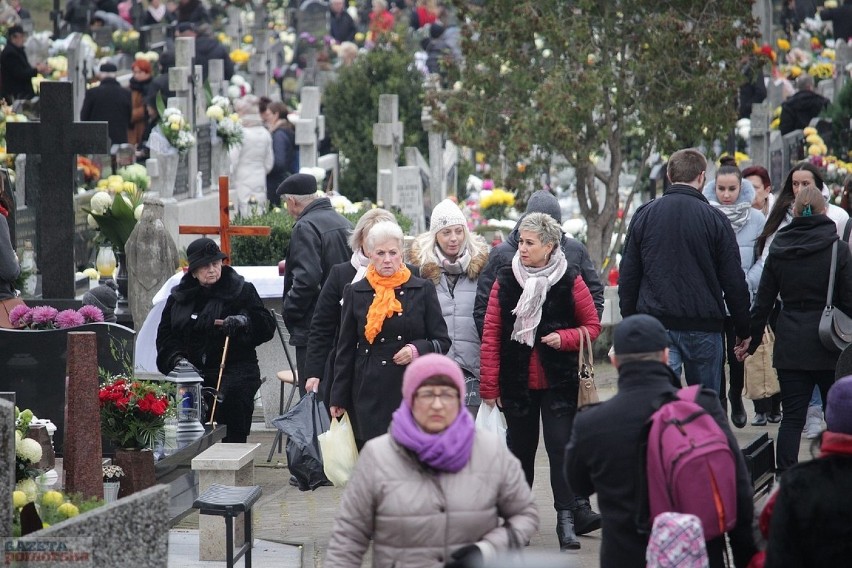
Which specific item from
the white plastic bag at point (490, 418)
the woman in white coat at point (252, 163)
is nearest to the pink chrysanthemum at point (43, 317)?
the white plastic bag at point (490, 418)

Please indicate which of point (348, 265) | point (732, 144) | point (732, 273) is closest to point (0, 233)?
point (348, 265)

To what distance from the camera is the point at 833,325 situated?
8.32 metres

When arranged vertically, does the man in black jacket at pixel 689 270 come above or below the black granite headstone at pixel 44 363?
above

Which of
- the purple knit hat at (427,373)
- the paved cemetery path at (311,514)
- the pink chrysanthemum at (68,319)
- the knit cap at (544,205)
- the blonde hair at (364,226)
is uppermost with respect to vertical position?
the knit cap at (544,205)

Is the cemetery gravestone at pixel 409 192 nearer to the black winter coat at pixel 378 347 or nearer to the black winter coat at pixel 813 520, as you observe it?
the black winter coat at pixel 378 347

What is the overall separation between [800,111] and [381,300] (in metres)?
12.3

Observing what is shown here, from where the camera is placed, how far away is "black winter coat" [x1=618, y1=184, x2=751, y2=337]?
26.6 feet

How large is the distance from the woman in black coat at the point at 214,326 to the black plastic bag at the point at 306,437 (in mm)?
1243

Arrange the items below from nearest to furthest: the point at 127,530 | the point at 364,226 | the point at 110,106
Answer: the point at 127,530
the point at 364,226
the point at 110,106

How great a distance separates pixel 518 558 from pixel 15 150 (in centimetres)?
757

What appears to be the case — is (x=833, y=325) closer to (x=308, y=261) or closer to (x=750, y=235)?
(x=750, y=235)

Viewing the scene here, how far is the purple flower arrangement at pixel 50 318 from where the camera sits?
30.3ft

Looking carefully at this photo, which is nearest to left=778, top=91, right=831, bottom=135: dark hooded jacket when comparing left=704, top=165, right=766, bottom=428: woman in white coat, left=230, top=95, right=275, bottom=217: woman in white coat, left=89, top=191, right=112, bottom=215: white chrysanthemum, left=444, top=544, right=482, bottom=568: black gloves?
left=230, top=95, right=275, bottom=217: woman in white coat

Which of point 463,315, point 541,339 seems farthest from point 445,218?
point 541,339
